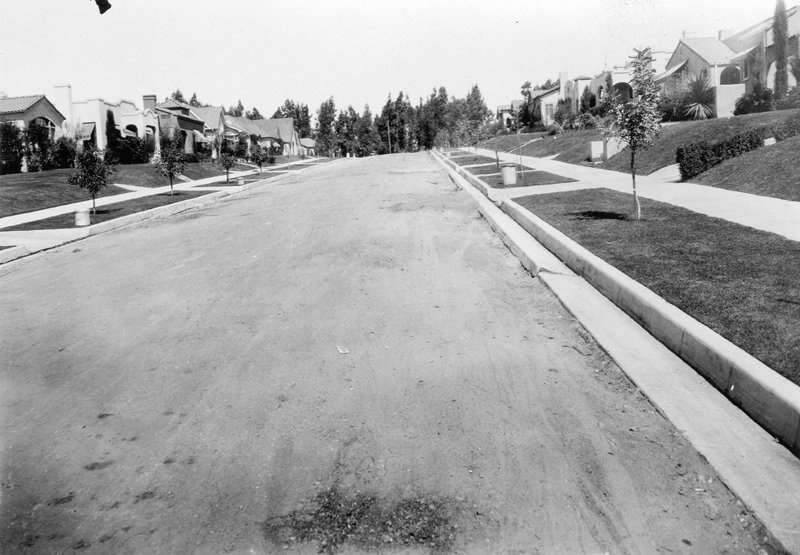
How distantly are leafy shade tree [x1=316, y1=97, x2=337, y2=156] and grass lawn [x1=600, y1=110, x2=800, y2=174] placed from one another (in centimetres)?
7815

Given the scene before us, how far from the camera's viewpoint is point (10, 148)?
33.3 m

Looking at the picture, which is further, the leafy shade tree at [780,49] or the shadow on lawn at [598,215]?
the leafy shade tree at [780,49]

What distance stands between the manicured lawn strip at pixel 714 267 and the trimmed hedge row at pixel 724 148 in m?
6.06

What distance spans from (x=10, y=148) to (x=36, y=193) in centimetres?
1211

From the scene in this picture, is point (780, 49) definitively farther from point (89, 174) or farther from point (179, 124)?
point (179, 124)

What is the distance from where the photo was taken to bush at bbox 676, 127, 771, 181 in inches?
683

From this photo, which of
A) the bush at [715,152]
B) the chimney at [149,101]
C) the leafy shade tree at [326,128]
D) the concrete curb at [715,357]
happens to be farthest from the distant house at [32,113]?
the leafy shade tree at [326,128]

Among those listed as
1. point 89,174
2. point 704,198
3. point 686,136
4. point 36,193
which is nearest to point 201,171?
point 36,193

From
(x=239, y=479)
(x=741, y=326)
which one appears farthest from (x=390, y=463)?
(x=741, y=326)

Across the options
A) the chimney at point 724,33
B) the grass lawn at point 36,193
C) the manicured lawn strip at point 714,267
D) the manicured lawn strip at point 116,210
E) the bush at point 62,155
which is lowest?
the manicured lawn strip at point 714,267

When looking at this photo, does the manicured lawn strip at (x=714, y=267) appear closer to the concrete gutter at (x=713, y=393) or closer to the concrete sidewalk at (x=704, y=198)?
the concrete gutter at (x=713, y=393)

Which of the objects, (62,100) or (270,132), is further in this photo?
(270,132)

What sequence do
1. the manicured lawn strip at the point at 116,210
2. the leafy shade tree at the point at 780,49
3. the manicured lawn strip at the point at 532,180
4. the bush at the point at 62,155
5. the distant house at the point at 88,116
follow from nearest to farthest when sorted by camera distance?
the manicured lawn strip at the point at 116,210, the manicured lawn strip at the point at 532,180, the leafy shade tree at the point at 780,49, the bush at the point at 62,155, the distant house at the point at 88,116

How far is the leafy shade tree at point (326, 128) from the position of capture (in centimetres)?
10138
